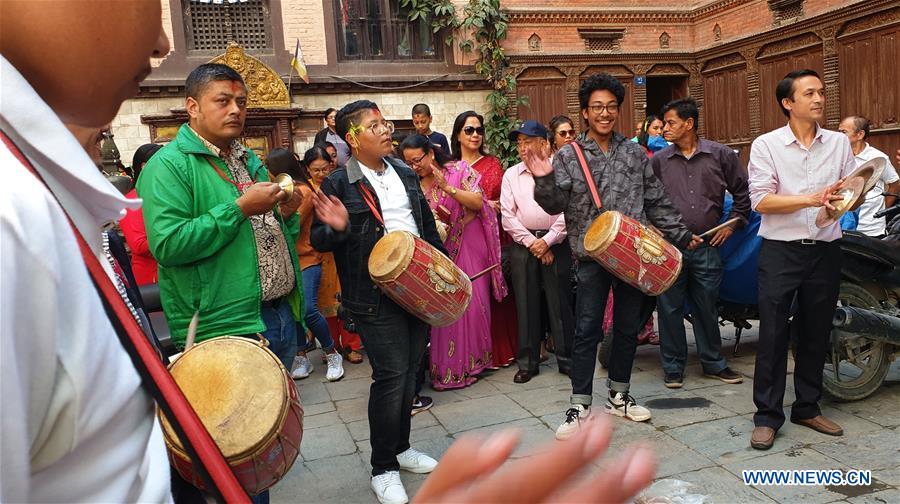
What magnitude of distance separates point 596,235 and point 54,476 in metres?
3.16

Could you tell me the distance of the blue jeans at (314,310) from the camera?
537cm

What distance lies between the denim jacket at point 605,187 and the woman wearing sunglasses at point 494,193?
151 cm

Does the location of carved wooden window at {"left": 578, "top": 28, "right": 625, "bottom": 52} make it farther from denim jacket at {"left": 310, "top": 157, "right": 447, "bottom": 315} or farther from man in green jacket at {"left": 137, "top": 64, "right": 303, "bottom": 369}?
man in green jacket at {"left": 137, "top": 64, "right": 303, "bottom": 369}

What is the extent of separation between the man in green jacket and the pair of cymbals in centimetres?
268

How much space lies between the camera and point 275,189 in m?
2.52

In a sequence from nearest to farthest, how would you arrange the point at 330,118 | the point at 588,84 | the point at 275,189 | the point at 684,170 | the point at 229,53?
the point at 275,189 < the point at 588,84 < the point at 684,170 < the point at 330,118 < the point at 229,53

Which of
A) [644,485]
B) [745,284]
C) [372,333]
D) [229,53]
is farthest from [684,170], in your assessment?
[229,53]

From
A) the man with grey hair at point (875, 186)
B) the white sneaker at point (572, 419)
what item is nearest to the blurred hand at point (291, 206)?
the white sneaker at point (572, 419)

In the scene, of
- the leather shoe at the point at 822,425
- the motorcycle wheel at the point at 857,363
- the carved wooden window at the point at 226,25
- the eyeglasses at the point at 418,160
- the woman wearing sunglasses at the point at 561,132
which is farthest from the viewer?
the carved wooden window at the point at 226,25

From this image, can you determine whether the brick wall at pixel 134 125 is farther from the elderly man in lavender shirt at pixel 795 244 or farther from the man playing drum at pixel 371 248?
the elderly man in lavender shirt at pixel 795 244

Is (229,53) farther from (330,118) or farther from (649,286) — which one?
(649,286)

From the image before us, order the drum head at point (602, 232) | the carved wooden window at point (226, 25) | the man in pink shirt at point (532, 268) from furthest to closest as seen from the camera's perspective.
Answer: the carved wooden window at point (226, 25)
the man in pink shirt at point (532, 268)
the drum head at point (602, 232)

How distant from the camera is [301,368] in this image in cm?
550

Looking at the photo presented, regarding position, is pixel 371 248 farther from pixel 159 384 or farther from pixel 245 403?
pixel 159 384
